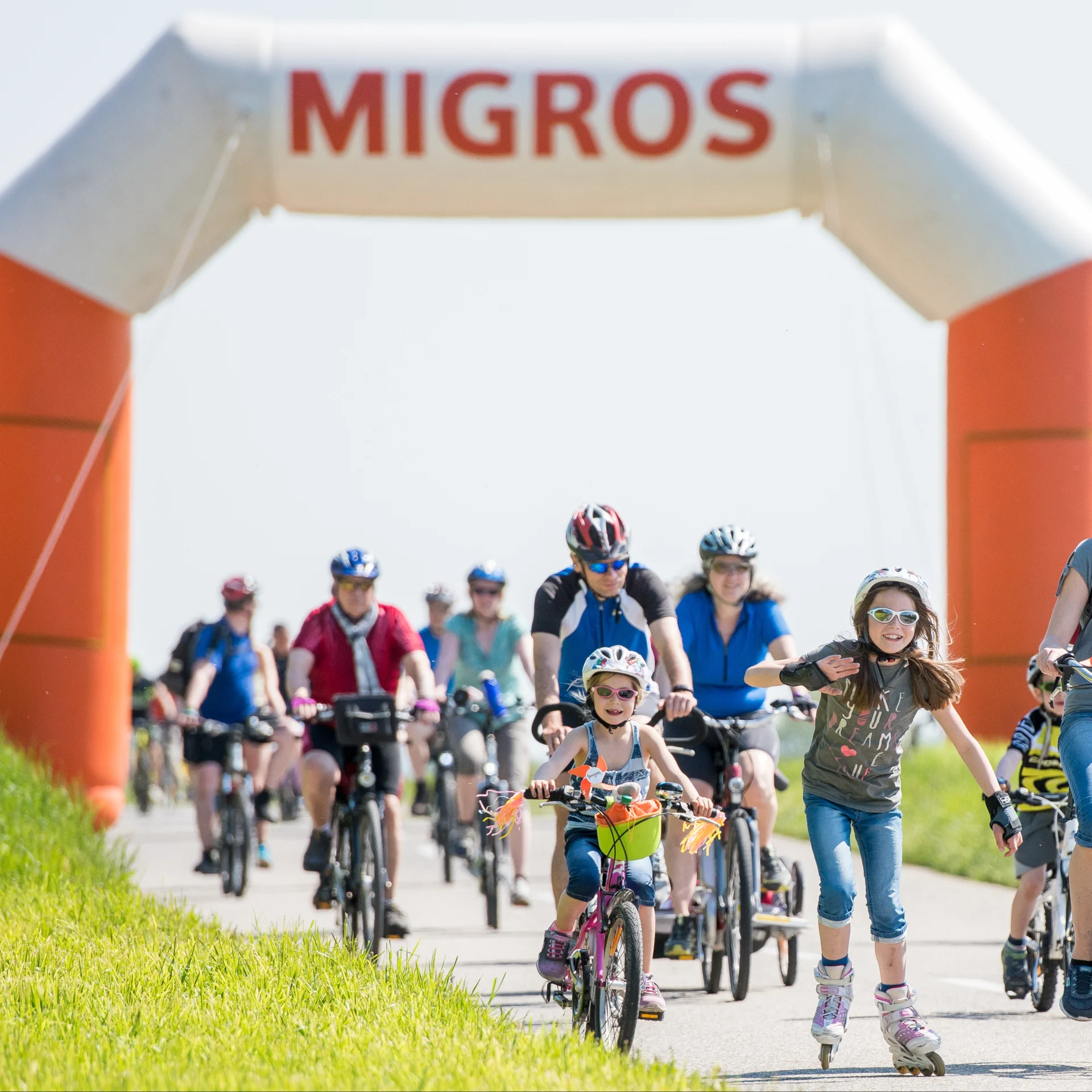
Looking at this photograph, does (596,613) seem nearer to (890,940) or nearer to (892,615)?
(892,615)

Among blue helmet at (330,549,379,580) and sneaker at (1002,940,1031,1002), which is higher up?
blue helmet at (330,549,379,580)

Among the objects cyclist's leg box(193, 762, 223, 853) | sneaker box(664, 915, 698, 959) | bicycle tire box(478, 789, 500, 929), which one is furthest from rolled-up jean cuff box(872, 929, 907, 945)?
cyclist's leg box(193, 762, 223, 853)

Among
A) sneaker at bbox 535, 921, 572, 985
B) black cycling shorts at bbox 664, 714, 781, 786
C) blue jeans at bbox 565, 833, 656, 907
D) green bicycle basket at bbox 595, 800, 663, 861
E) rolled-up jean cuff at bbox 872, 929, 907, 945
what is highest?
black cycling shorts at bbox 664, 714, 781, 786

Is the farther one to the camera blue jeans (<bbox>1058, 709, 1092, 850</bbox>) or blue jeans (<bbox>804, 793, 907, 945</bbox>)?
blue jeans (<bbox>1058, 709, 1092, 850</bbox>)

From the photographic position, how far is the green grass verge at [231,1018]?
5.36 metres

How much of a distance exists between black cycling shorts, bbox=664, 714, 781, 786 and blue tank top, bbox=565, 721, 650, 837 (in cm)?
193

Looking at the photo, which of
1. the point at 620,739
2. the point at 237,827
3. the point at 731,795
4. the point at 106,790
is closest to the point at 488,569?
the point at 237,827

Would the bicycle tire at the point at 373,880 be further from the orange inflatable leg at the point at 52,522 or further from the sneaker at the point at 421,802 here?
the sneaker at the point at 421,802

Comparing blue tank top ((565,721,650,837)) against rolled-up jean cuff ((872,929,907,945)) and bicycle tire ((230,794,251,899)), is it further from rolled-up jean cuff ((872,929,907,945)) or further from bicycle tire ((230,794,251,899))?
bicycle tire ((230,794,251,899))

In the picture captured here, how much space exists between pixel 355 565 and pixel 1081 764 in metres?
4.09

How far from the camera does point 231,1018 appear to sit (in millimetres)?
6320

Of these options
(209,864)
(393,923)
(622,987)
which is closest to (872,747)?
(622,987)

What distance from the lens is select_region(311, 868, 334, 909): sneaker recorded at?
384 inches

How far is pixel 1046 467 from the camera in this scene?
1391 centimetres
